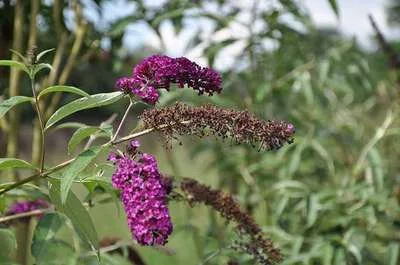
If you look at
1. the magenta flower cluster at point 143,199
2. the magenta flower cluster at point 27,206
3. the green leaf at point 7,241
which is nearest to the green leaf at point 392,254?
the magenta flower cluster at point 27,206

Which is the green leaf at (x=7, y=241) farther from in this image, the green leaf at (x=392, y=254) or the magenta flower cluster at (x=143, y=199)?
the green leaf at (x=392, y=254)

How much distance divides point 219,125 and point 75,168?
22 cm

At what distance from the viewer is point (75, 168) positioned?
3.42ft

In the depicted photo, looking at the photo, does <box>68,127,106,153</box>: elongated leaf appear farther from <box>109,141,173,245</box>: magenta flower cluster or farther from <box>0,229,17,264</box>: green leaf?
<box>0,229,17,264</box>: green leaf

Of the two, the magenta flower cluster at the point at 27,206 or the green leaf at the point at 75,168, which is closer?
the green leaf at the point at 75,168

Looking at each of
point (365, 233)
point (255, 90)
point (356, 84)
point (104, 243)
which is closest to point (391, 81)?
point (356, 84)

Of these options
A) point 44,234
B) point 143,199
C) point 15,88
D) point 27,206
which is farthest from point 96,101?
point 15,88

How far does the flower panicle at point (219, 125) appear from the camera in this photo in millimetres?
1048

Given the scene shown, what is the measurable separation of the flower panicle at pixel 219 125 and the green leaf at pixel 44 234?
45cm

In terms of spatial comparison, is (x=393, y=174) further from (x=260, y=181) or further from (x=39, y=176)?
(x=39, y=176)

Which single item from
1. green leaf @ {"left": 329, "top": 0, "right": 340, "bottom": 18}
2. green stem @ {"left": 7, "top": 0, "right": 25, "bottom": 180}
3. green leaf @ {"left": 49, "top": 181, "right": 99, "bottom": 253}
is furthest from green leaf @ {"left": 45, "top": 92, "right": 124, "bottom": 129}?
green stem @ {"left": 7, "top": 0, "right": 25, "bottom": 180}

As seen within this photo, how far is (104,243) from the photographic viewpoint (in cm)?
186

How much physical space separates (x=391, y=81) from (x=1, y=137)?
5.00 feet

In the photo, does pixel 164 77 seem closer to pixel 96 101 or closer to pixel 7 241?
pixel 96 101
